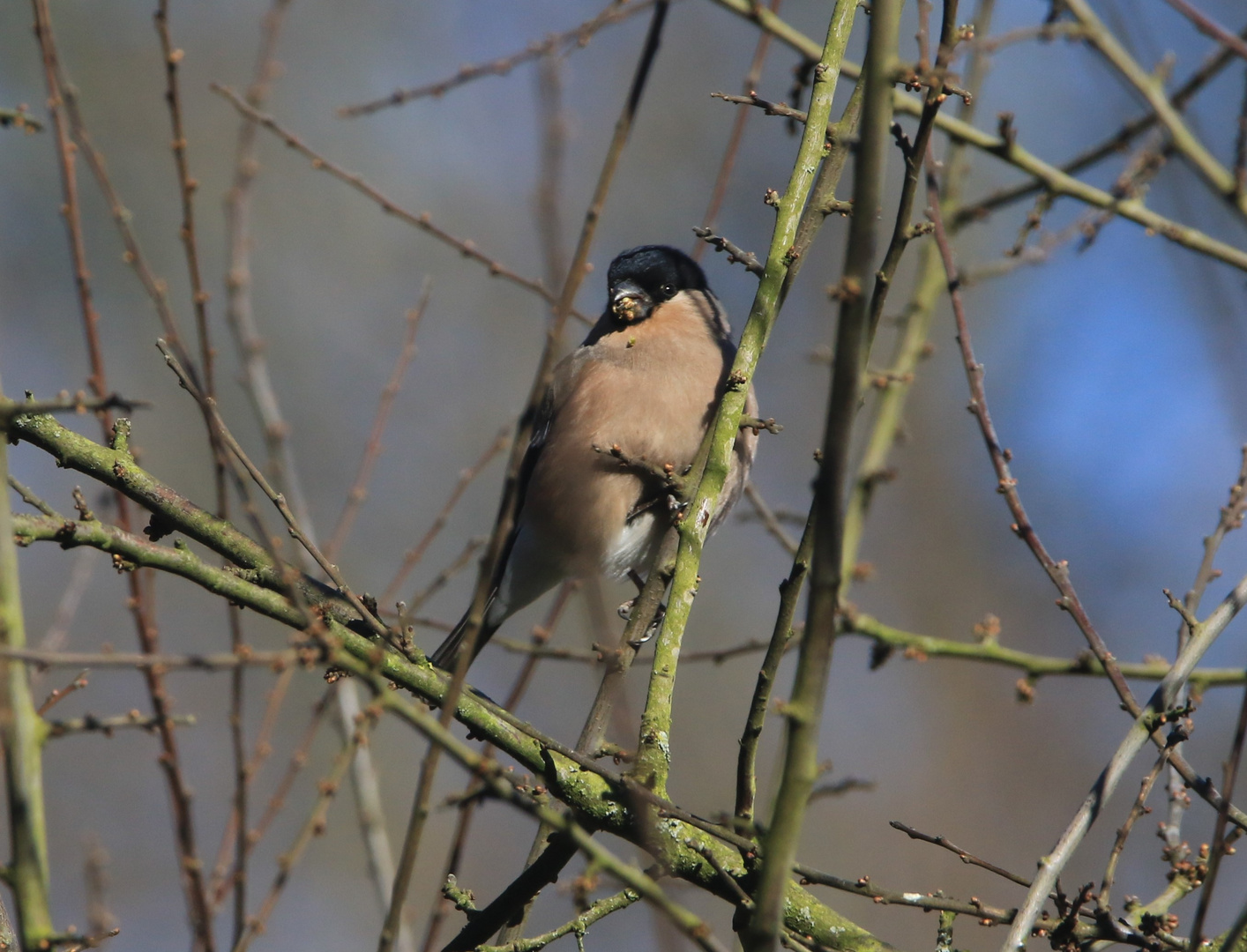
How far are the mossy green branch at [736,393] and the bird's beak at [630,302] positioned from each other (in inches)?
65.5

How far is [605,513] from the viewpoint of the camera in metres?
4.14

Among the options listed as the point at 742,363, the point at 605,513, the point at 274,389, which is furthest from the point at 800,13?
the point at 742,363

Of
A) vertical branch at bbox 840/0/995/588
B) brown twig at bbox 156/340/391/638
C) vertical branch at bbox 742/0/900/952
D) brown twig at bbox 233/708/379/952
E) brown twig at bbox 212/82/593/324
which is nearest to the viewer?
vertical branch at bbox 742/0/900/952

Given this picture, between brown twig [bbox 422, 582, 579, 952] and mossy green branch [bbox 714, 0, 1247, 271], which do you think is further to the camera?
mossy green branch [bbox 714, 0, 1247, 271]

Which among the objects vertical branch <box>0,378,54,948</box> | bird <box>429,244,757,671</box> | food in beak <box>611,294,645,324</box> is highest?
food in beak <box>611,294,645,324</box>

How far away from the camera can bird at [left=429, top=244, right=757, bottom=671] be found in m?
3.99

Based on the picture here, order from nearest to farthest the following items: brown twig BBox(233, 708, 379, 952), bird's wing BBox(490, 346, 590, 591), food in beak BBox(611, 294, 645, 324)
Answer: brown twig BBox(233, 708, 379, 952) < food in beak BBox(611, 294, 645, 324) < bird's wing BBox(490, 346, 590, 591)

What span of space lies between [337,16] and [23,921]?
12320mm

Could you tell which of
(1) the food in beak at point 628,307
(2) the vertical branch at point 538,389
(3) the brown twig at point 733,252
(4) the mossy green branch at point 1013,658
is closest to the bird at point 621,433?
(1) the food in beak at point 628,307

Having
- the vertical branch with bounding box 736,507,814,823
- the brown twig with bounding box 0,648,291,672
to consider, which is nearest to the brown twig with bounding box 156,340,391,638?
the brown twig with bounding box 0,648,291,672

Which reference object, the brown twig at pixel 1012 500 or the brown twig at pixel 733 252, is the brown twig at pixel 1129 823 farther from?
Result: the brown twig at pixel 733 252

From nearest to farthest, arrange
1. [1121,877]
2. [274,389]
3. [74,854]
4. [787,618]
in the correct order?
[787,618] → [1121,877] → [74,854] → [274,389]

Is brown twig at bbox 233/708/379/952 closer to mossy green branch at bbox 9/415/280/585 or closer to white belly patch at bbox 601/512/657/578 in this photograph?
mossy green branch at bbox 9/415/280/585

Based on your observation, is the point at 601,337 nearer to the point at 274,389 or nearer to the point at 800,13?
the point at 274,389
